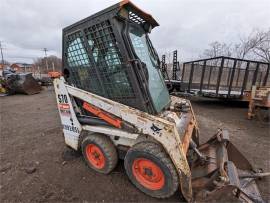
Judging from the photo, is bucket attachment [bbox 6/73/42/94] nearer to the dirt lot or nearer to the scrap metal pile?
the scrap metal pile

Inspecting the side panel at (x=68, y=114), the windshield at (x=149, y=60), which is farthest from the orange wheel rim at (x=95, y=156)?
the windshield at (x=149, y=60)

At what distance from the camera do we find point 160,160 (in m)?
1.87

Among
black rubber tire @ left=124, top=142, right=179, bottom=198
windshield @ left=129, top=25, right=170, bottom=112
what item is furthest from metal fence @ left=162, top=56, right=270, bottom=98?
black rubber tire @ left=124, top=142, right=179, bottom=198

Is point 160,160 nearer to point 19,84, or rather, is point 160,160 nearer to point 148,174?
point 148,174

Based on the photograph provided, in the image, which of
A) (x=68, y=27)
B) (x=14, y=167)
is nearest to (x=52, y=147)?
(x=14, y=167)

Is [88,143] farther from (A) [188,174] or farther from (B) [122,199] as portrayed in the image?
(A) [188,174]

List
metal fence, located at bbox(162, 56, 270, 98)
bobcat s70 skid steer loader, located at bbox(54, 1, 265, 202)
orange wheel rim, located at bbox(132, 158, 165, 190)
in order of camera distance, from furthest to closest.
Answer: metal fence, located at bbox(162, 56, 270, 98) < orange wheel rim, located at bbox(132, 158, 165, 190) < bobcat s70 skid steer loader, located at bbox(54, 1, 265, 202)

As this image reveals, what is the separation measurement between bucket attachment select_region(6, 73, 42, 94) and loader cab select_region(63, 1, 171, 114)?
1137 cm

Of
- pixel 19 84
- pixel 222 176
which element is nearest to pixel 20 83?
pixel 19 84

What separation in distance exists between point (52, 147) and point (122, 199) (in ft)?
7.11

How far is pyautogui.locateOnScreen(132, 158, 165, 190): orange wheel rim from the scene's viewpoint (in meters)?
1.98

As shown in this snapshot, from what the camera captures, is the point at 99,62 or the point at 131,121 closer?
the point at 131,121

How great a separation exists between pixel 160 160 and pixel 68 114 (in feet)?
5.28

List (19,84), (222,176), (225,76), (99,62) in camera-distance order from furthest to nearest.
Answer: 1. (19,84)
2. (225,76)
3. (99,62)
4. (222,176)
